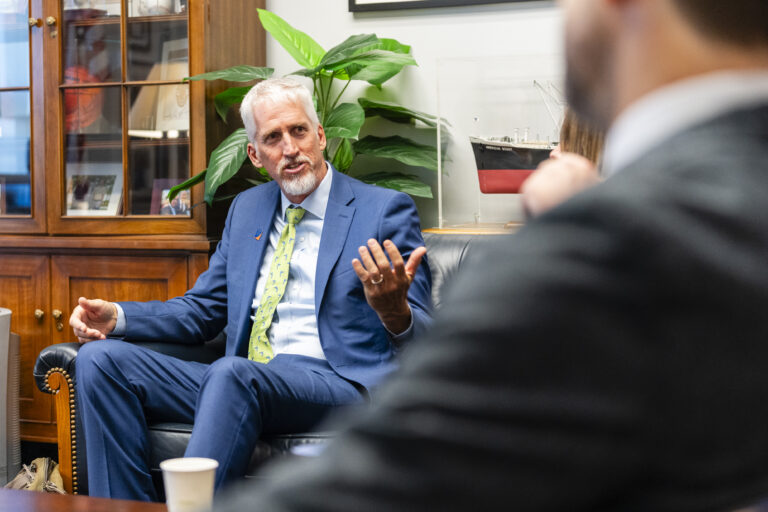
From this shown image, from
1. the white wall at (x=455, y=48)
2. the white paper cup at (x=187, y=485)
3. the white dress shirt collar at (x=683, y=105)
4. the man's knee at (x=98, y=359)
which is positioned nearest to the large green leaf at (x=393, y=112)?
the white wall at (x=455, y=48)

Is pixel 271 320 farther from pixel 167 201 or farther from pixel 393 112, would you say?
pixel 393 112

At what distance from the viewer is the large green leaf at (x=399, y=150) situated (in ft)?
8.40

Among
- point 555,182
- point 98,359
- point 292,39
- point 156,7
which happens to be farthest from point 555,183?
point 156,7

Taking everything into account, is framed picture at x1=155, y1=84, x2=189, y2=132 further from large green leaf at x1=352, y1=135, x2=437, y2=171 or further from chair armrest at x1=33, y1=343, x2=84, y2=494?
chair armrest at x1=33, y1=343, x2=84, y2=494

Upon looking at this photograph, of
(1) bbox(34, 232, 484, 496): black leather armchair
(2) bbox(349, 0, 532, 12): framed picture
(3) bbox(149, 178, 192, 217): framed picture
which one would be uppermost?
(2) bbox(349, 0, 532, 12): framed picture

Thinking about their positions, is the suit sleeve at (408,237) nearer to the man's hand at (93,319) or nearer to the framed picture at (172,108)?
the man's hand at (93,319)

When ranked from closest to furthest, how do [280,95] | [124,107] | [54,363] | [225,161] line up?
1. [54,363]
2. [280,95]
3. [225,161]
4. [124,107]

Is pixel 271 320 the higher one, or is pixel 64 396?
pixel 271 320

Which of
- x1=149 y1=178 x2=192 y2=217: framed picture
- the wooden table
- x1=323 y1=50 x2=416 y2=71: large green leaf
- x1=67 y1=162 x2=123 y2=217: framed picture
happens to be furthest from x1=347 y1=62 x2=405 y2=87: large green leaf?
the wooden table

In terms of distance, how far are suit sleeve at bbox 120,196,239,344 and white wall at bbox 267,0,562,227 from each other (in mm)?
798

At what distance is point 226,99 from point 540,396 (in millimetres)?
2501

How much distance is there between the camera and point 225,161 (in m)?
2.42

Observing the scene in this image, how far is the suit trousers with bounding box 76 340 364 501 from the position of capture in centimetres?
169

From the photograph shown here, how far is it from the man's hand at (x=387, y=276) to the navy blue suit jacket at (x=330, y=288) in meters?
0.13
